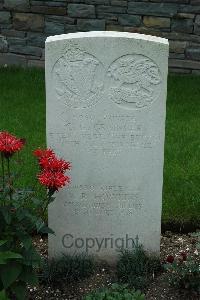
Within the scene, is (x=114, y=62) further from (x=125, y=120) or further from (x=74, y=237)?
(x=74, y=237)

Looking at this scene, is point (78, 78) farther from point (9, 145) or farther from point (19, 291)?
point (19, 291)

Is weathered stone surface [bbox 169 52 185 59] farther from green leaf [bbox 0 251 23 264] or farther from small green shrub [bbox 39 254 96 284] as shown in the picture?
green leaf [bbox 0 251 23 264]

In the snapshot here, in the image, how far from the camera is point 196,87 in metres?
8.05

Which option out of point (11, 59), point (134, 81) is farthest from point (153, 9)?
point (134, 81)

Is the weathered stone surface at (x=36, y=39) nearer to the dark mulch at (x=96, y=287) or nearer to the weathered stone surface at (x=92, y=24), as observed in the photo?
the weathered stone surface at (x=92, y=24)

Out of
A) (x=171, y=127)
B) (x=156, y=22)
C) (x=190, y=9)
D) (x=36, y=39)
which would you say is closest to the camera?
(x=171, y=127)

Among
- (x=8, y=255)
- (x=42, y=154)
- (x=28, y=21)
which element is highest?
(x=28, y=21)

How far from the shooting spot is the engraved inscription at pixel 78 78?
3.67 metres

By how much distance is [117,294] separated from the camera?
3.52 m

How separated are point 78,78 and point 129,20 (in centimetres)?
491

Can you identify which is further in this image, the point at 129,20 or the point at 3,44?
the point at 3,44

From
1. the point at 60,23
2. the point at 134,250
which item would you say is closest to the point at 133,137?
the point at 134,250

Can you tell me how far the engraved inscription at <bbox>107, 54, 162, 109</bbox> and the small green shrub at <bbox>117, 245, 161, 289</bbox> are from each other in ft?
3.22

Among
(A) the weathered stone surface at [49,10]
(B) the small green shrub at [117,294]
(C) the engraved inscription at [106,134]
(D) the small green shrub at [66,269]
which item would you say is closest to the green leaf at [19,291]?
(B) the small green shrub at [117,294]
